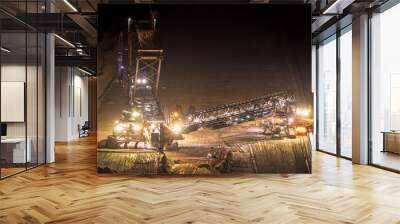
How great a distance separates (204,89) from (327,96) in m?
5.02

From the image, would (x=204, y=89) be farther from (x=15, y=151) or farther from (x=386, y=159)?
(x=386, y=159)

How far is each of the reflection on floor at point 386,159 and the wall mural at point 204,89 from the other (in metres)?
2.03

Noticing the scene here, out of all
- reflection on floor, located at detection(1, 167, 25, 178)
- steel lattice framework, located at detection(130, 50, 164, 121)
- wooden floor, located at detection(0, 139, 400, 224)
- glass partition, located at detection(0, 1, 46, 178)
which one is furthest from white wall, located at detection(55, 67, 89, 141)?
steel lattice framework, located at detection(130, 50, 164, 121)

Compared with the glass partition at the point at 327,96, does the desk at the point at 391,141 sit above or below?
below

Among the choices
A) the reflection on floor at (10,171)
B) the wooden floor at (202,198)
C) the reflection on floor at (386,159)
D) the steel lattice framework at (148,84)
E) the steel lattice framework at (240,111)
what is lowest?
the wooden floor at (202,198)

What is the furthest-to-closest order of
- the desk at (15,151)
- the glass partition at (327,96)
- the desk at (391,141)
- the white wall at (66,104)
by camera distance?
the white wall at (66,104)
the glass partition at (327,96)
the desk at (391,141)
the desk at (15,151)

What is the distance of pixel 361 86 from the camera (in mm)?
7793

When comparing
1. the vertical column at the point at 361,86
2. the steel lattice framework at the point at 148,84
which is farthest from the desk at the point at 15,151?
the vertical column at the point at 361,86

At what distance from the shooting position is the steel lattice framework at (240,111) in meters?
6.56

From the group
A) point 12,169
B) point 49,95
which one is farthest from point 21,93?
point 12,169

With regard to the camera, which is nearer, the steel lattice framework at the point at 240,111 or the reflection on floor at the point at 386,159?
the steel lattice framework at the point at 240,111

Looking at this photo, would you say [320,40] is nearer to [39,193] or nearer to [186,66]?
[186,66]

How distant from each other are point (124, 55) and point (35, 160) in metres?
3.08

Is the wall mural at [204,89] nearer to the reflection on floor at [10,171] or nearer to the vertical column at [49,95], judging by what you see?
the reflection on floor at [10,171]
